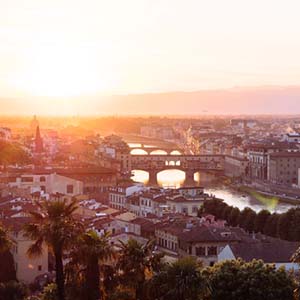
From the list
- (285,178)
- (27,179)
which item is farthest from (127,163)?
(27,179)

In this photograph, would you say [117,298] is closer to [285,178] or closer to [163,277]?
[163,277]

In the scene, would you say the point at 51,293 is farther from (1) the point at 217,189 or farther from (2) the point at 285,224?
(1) the point at 217,189

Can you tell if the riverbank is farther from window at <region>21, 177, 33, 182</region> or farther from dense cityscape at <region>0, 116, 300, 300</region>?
window at <region>21, 177, 33, 182</region>

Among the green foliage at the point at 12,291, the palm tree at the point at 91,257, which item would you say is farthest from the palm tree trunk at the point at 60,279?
the green foliage at the point at 12,291

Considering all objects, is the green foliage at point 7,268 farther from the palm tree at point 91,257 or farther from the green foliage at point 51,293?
the palm tree at point 91,257

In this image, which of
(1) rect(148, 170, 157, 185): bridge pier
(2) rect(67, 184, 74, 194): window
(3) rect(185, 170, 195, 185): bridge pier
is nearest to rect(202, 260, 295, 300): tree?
(2) rect(67, 184, 74, 194): window

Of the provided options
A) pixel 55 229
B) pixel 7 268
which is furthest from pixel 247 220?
pixel 55 229
